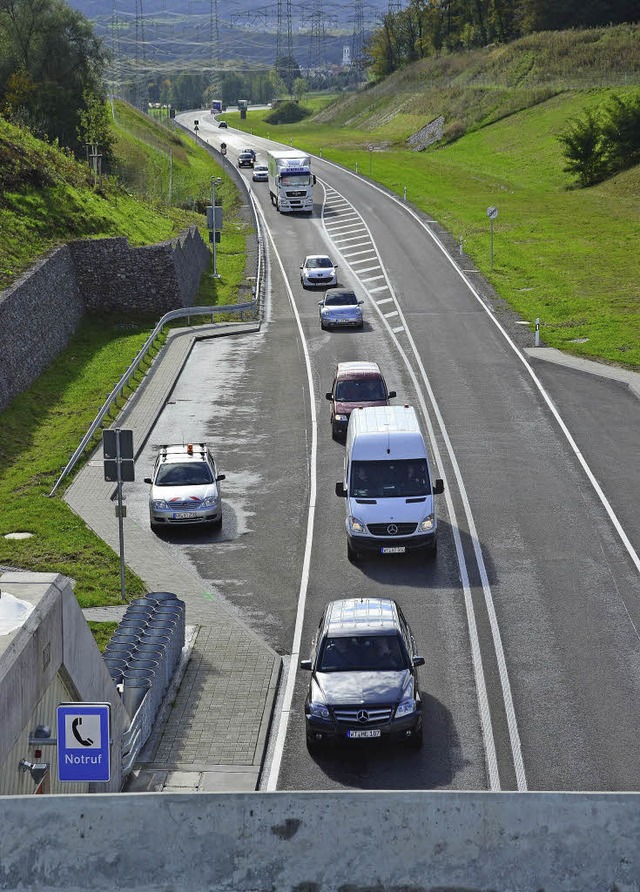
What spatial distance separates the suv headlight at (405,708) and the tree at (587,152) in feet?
230

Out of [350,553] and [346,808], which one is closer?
[346,808]

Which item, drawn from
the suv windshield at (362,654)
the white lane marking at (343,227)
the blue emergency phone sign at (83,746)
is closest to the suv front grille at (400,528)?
the suv windshield at (362,654)

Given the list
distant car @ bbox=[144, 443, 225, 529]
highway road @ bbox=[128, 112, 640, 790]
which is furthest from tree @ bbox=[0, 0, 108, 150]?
distant car @ bbox=[144, 443, 225, 529]

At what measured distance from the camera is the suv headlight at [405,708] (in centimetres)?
1662

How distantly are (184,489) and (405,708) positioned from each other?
11443mm

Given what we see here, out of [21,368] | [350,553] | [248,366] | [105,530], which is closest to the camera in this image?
[350,553]

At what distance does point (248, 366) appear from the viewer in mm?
42344

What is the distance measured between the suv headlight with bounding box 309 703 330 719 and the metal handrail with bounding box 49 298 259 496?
13.7m

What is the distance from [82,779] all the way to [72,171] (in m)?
51.9

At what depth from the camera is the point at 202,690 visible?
62.4 feet

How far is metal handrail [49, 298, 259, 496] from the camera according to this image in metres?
31.2

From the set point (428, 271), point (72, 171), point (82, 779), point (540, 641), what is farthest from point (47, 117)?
point (82, 779)

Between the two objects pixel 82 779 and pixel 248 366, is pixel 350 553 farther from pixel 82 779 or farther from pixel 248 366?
pixel 248 366

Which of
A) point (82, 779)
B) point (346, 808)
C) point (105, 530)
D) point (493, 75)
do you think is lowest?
point (105, 530)
